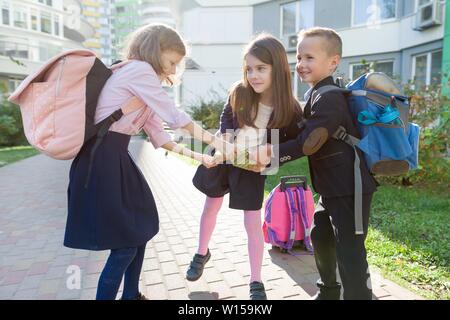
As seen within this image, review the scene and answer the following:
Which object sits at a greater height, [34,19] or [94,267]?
[34,19]

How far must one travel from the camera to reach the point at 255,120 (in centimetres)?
247

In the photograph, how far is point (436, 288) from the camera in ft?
8.87

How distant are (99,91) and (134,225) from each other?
0.71m

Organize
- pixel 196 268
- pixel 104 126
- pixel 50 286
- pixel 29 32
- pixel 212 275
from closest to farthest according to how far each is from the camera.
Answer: pixel 104 126, pixel 196 268, pixel 50 286, pixel 212 275, pixel 29 32

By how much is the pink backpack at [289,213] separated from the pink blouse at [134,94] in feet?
5.31

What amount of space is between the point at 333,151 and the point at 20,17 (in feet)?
134

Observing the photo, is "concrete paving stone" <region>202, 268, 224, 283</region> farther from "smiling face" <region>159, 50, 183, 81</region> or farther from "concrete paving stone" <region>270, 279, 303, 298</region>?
"smiling face" <region>159, 50, 183, 81</region>

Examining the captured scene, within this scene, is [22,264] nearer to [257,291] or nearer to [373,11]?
[257,291]

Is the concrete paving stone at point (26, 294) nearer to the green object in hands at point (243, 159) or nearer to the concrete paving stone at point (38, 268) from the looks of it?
the concrete paving stone at point (38, 268)

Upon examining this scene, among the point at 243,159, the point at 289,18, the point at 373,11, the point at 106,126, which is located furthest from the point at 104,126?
the point at 289,18

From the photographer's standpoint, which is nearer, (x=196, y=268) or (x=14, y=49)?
(x=196, y=268)

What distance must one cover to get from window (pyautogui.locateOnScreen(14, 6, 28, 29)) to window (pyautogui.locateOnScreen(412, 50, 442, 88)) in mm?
34665

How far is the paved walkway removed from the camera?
8.96 feet

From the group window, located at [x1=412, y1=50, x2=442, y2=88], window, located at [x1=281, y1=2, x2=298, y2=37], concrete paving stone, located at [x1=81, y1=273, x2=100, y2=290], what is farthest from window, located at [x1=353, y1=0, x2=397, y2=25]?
concrete paving stone, located at [x1=81, y1=273, x2=100, y2=290]
